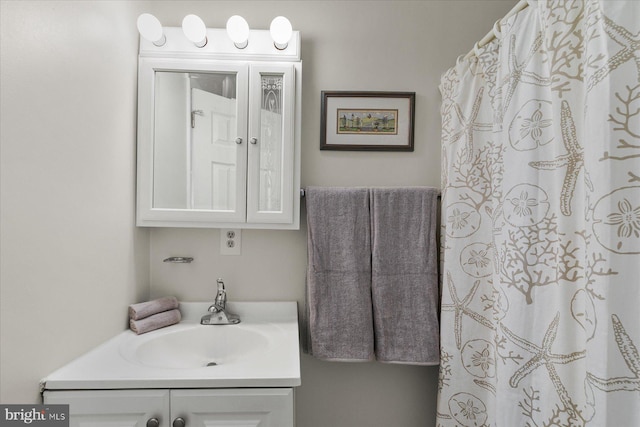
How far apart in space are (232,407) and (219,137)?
0.93 meters

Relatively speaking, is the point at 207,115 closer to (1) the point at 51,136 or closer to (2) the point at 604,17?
(1) the point at 51,136

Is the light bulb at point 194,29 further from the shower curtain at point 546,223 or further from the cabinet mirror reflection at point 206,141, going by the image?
the shower curtain at point 546,223

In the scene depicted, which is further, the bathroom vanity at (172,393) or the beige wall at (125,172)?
the bathroom vanity at (172,393)

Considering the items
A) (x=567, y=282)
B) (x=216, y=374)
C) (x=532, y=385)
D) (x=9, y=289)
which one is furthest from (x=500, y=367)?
(x=9, y=289)

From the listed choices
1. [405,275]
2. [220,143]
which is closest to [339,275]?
[405,275]

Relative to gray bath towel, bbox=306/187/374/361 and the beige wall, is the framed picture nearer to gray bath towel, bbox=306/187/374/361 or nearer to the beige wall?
the beige wall

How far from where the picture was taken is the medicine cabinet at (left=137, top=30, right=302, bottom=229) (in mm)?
1272

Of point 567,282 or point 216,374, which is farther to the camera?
point 216,374

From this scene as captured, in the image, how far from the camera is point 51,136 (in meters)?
0.85

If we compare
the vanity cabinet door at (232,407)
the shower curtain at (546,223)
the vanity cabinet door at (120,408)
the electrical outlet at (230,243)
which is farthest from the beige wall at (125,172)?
the vanity cabinet door at (232,407)

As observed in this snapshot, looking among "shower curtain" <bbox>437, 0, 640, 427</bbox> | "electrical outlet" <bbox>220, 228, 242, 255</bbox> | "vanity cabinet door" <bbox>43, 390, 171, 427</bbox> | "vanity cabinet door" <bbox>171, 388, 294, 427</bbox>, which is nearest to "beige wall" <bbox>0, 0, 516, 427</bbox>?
"electrical outlet" <bbox>220, 228, 242, 255</bbox>

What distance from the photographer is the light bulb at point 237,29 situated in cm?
119

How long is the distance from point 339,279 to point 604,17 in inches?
40.5

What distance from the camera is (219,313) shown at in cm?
130
